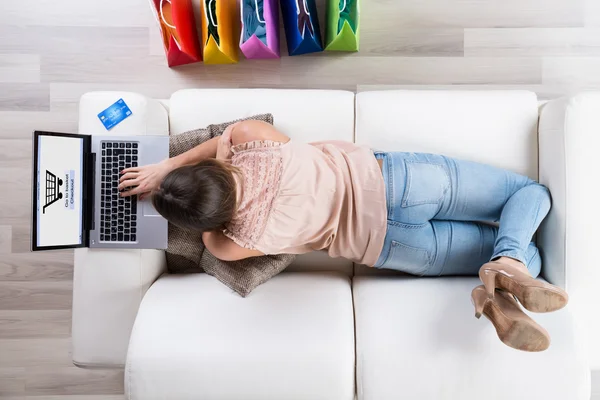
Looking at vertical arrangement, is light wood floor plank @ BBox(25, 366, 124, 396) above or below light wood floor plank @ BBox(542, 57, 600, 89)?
below

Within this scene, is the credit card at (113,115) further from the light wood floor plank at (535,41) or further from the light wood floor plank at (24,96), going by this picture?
the light wood floor plank at (535,41)

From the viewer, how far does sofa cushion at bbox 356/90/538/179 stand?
1.42m

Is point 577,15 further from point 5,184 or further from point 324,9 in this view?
point 5,184

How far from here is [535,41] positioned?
177cm

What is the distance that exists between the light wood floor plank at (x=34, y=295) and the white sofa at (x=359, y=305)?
575 millimetres

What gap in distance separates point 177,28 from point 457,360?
1.44 m

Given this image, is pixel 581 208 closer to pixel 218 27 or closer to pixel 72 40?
pixel 218 27

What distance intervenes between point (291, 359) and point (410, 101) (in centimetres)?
86

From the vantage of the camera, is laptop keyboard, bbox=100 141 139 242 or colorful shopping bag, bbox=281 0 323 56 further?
colorful shopping bag, bbox=281 0 323 56

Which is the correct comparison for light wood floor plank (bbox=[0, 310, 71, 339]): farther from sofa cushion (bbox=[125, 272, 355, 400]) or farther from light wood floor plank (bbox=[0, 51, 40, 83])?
light wood floor plank (bbox=[0, 51, 40, 83])

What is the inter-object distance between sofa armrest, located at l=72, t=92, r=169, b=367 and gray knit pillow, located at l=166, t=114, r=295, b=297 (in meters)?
0.12

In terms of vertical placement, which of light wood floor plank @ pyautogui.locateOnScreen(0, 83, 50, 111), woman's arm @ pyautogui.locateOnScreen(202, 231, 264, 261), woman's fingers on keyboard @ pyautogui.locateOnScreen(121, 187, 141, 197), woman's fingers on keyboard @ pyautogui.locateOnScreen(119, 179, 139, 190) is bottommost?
woman's arm @ pyautogui.locateOnScreen(202, 231, 264, 261)

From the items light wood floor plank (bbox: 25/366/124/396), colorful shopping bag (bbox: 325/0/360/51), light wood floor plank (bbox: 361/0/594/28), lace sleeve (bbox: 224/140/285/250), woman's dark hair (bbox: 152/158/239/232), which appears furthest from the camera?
light wood floor plank (bbox: 25/366/124/396)

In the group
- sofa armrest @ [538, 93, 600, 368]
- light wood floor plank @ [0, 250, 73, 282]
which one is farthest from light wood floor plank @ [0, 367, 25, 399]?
sofa armrest @ [538, 93, 600, 368]
